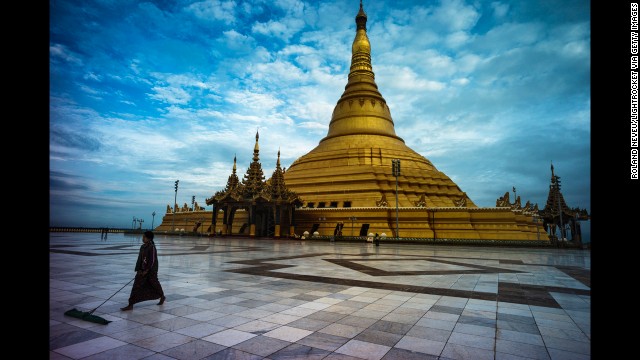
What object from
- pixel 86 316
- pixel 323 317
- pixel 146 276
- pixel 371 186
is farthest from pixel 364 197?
pixel 86 316

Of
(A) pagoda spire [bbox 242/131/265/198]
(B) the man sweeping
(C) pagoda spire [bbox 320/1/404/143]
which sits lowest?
(B) the man sweeping

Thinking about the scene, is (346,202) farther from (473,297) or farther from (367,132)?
(473,297)

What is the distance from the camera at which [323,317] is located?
6602 millimetres

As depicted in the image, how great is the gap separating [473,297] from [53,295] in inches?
390

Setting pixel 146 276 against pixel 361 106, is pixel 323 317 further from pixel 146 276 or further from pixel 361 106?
pixel 361 106

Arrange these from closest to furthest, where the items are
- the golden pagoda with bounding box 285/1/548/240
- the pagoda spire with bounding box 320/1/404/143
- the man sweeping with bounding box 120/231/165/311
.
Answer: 1. the man sweeping with bounding box 120/231/165/311
2. the golden pagoda with bounding box 285/1/548/240
3. the pagoda spire with bounding box 320/1/404/143

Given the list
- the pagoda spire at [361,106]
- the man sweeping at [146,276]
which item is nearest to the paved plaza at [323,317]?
the man sweeping at [146,276]

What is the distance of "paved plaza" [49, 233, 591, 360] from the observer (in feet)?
16.3

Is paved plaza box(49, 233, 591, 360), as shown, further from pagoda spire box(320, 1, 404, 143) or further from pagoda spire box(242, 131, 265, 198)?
pagoda spire box(320, 1, 404, 143)

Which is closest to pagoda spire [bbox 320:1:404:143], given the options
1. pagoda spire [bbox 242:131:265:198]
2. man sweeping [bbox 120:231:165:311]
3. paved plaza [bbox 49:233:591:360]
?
pagoda spire [bbox 242:131:265:198]

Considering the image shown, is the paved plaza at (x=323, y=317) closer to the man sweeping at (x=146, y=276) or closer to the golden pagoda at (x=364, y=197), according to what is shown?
the man sweeping at (x=146, y=276)

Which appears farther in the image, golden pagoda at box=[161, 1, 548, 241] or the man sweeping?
golden pagoda at box=[161, 1, 548, 241]

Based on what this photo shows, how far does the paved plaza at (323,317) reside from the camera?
4.98 m
